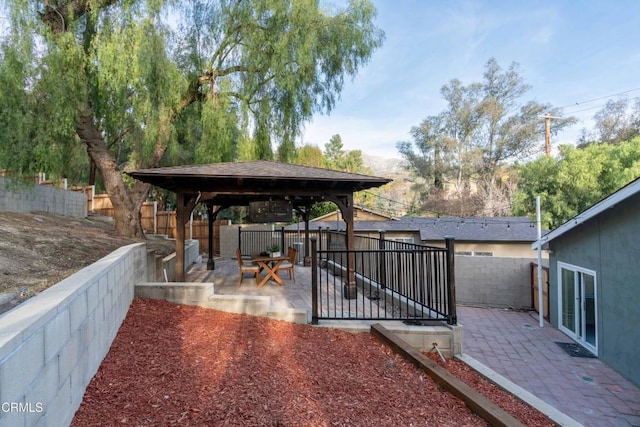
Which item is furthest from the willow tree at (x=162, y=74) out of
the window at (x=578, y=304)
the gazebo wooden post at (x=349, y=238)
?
the window at (x=578, y=304)

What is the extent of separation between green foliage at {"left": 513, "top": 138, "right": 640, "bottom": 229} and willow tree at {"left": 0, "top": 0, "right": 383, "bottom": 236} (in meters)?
14.4

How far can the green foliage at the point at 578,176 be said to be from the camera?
16.6 m

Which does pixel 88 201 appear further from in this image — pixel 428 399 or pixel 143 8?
pixel 428 399

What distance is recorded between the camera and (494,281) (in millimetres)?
10297

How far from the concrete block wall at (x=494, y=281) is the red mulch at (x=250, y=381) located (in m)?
7.67

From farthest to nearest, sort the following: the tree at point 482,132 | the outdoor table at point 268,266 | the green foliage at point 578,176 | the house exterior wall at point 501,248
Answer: the tree at point 482,132 → the green foliage at point 578,176 → the house exterior wall at point 501,248 → the outdoor table at point 268,266

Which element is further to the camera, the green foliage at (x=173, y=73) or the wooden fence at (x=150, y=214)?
the wooden fence at (x=150, y=214)

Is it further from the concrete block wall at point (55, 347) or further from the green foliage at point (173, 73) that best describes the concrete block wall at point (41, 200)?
the concrete block wall at point (55, 347)

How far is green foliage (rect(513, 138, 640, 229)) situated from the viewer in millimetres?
16625

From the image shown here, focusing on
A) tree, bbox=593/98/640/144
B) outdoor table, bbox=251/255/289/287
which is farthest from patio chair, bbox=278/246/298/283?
tree, bbox=593/98/640/144

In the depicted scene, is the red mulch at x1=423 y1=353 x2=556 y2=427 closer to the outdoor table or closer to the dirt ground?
the outdoor table

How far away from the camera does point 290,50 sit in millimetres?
8891

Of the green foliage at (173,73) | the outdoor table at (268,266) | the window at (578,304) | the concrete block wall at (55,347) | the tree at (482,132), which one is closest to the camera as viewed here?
the concrete block wall at (55,347)

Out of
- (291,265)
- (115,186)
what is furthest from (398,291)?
(115,186)
